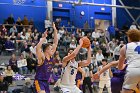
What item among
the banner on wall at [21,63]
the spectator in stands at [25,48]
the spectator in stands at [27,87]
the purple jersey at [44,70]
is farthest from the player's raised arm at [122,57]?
the spectator in stands at [25,48]

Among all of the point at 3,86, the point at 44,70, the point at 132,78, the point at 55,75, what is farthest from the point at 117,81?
the point at 55,75

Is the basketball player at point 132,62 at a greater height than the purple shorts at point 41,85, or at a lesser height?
greater

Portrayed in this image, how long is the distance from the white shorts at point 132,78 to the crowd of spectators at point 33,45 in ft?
33.4

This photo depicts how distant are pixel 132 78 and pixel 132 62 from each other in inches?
12.1

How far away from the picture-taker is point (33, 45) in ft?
61.5

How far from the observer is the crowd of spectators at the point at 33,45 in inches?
676

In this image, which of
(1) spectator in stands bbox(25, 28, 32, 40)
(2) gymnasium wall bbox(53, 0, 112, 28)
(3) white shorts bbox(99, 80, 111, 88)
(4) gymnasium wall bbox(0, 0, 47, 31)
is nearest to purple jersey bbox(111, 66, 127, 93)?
(3) white shorts bbox(99, 80, 111, 88)

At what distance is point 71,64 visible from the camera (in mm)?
8820

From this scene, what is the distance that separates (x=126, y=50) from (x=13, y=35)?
1407 cm

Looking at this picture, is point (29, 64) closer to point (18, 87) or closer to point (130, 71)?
point (18, 87)

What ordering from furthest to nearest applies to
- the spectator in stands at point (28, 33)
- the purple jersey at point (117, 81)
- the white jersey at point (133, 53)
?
the spectator in stands at point (28, 33) → the purple jersey at point (117, 81) → the white jersey at point (133, 53)

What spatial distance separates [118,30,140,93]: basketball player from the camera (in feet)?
20.8

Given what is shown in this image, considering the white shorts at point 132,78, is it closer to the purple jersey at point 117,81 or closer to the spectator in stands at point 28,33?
the purple jersey at point 117,81

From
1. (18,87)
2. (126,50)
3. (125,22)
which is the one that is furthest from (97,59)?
(126,50)
